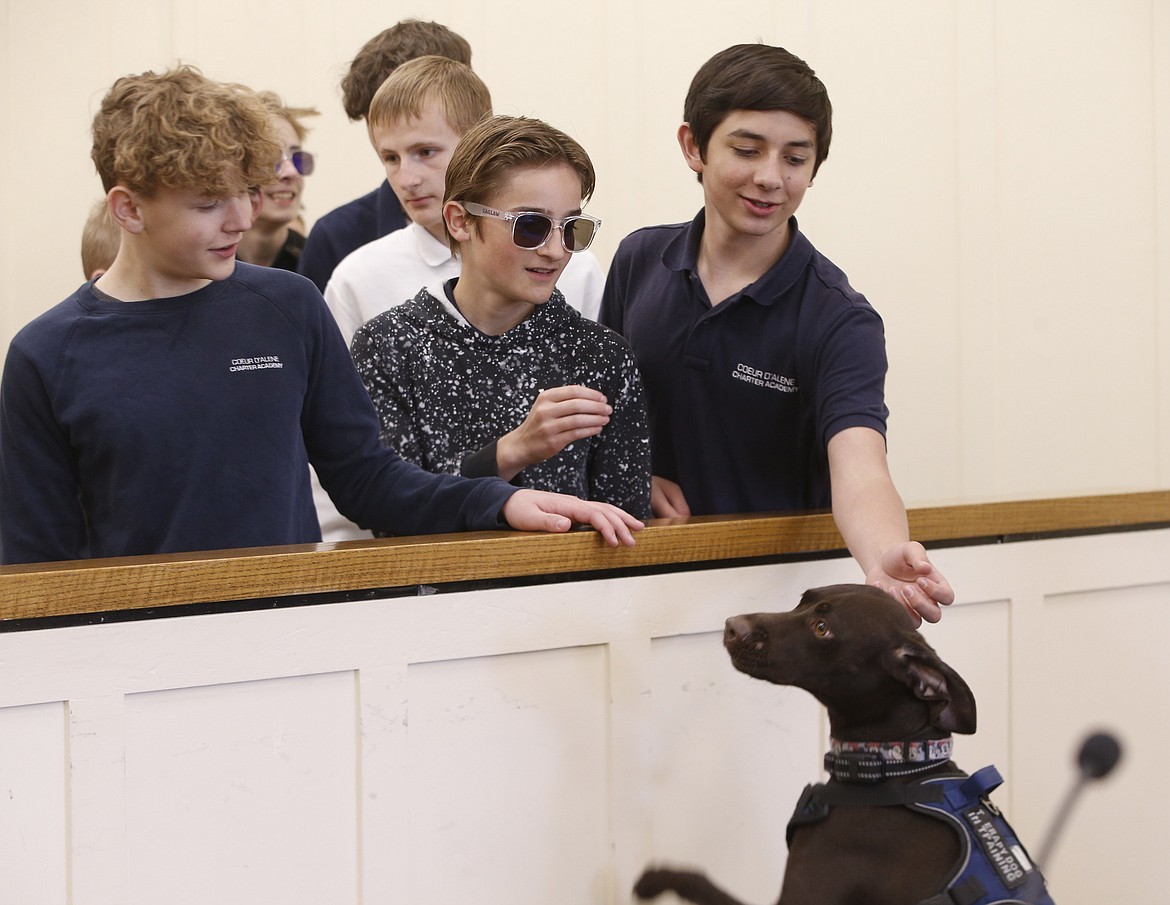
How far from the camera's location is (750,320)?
2.02 meters

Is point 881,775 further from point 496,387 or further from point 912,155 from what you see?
point 912,155

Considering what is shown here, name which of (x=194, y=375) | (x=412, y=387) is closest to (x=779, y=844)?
(x=412, y=387)

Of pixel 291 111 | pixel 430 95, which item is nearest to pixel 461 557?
pixel 430 95

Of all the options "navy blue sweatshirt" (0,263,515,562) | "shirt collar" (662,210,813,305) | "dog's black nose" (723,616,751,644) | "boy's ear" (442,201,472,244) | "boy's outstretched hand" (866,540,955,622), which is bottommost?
"dog's black nose" (723,616,751,644)

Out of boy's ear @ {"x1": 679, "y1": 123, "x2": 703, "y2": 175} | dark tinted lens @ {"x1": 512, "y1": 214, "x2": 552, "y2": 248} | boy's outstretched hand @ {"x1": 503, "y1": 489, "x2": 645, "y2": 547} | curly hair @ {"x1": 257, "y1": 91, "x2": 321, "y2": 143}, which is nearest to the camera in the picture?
boy's outstretched hand @ {"x1": 503, "y1": 489, "x2": 645, "y2": 547}

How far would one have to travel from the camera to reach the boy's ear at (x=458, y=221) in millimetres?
2000

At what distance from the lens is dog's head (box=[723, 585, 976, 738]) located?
1354mm

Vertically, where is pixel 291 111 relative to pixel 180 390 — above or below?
above

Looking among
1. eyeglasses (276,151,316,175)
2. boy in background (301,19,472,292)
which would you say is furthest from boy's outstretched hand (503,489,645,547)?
eyeglasses (276,151,316,175)

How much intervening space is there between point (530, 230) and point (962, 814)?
39.6 inches

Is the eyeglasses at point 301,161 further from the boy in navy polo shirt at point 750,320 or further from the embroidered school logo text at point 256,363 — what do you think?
the embroidered school logo text at point 256,363

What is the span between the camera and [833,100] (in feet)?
12.8

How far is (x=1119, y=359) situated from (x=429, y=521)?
306cm

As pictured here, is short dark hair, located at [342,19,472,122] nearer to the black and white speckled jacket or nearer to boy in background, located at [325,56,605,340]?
boy in background, located at [325,56,605,340]
